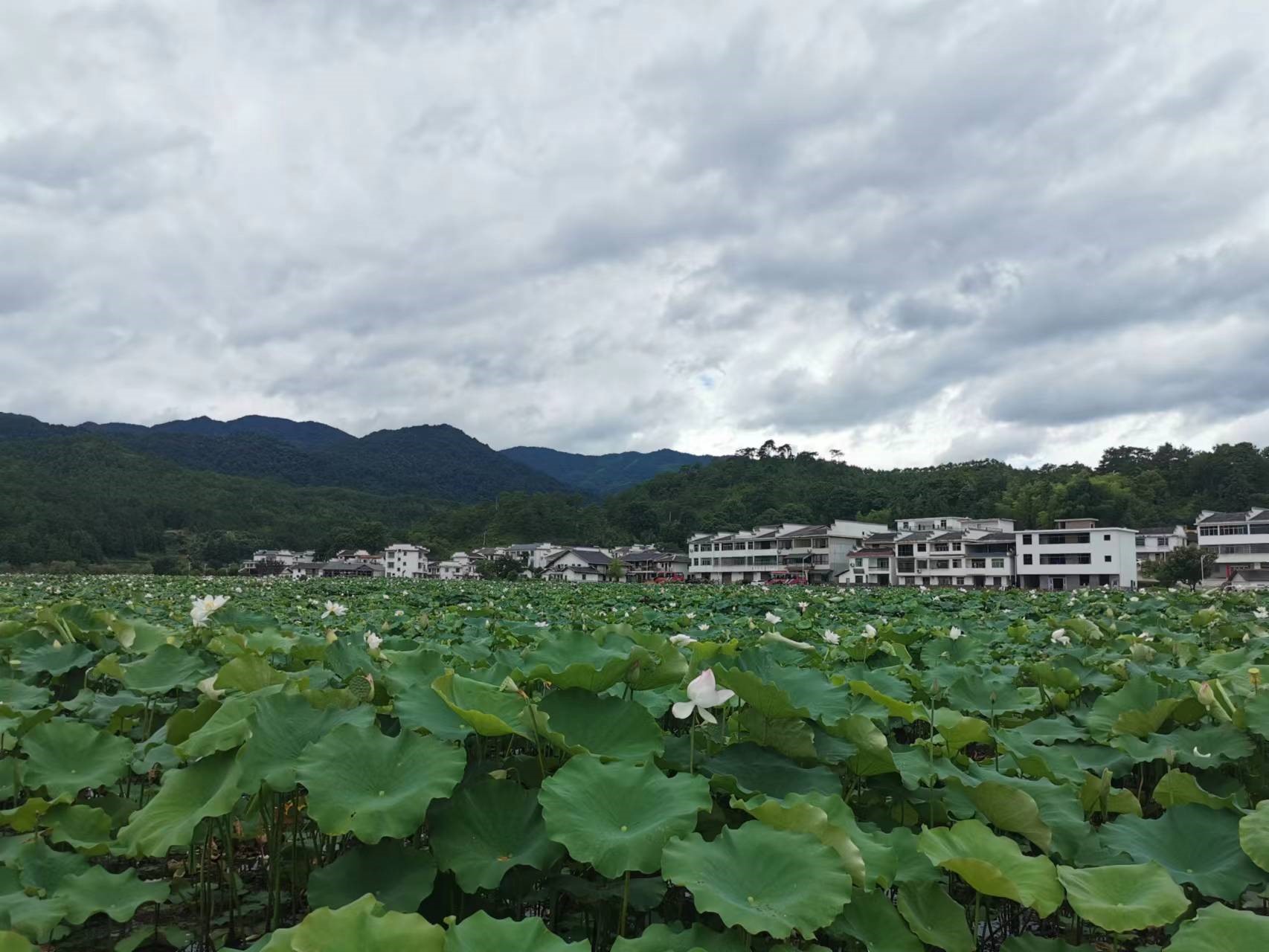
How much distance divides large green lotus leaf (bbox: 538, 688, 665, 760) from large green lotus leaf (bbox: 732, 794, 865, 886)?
0.99 feet

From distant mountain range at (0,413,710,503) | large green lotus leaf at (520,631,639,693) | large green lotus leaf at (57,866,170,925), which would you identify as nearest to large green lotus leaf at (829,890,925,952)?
large green lotus leaf at (520,631,639,693)

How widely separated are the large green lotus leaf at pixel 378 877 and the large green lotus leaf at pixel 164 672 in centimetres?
136

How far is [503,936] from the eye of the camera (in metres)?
1.18

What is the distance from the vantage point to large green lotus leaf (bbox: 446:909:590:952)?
1156 millimetres

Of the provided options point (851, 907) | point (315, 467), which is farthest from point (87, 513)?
point (315, 467)

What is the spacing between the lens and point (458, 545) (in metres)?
92.6

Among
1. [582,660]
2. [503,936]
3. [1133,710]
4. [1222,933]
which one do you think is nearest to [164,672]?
[582,660]

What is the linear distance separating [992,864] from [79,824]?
2177 millimetres

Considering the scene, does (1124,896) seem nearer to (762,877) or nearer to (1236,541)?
(762,877)

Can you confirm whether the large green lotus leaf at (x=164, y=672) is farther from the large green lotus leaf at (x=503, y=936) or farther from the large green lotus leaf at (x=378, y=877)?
the large green lotus leaf at (x=503, y=936)

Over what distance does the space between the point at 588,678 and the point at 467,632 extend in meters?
3.55

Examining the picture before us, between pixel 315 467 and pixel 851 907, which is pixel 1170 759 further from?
pixel 315 467

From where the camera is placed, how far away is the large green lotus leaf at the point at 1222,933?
1241mm

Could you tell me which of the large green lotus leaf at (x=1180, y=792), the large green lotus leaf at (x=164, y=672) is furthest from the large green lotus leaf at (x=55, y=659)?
the large green lotus leaf at (x=1180, y=792)
